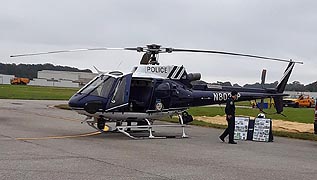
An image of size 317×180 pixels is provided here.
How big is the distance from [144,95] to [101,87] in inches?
65.3

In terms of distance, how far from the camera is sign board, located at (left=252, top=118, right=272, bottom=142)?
18.2 metres

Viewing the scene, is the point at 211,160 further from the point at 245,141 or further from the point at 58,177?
the point at 245,141

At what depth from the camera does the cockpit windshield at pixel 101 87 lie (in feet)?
56.6

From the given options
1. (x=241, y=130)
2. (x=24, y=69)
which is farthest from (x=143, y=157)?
(x=24, y=69)

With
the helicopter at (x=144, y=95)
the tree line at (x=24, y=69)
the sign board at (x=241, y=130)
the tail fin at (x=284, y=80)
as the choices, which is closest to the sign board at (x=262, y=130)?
the sign board at (x=241, y=130)

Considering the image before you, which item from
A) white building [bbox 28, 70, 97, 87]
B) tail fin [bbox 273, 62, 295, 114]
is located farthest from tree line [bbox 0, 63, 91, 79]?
tail fin [bbox 273, 62, 295, 114]

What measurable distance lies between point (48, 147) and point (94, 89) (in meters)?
4.07

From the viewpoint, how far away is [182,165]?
11.1m

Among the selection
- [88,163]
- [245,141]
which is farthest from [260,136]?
[88,163]

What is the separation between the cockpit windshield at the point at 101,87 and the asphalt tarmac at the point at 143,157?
4.91 feet

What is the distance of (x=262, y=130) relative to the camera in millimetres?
18359

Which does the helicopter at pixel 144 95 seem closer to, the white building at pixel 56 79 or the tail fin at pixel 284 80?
the tail fin at pixel 284 80

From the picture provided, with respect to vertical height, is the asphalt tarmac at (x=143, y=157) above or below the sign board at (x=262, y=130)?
below

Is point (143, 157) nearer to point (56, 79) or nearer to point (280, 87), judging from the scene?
point (280, 87)
